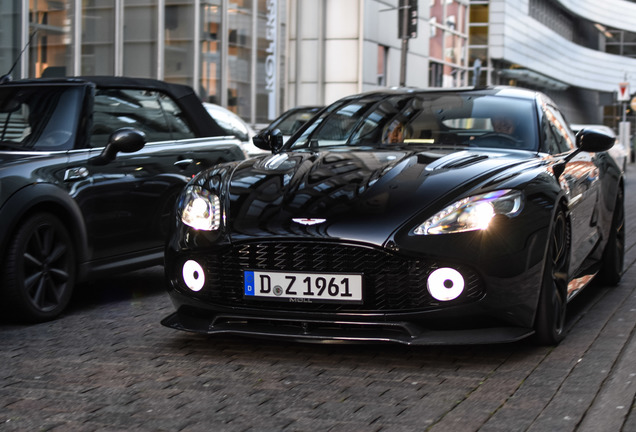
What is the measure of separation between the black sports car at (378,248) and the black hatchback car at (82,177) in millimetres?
1089

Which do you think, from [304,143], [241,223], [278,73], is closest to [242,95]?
[278,73]

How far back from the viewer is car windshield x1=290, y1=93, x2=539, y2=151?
5777 mm

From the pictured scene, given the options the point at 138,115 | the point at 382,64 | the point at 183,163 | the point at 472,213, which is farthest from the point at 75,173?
the point at 382,64

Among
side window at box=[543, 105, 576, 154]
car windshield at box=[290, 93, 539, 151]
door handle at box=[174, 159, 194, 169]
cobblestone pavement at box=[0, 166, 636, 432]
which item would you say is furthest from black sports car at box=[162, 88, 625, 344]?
door handle at box=[174, 159, 194, 169]

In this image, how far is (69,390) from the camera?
4.26 m

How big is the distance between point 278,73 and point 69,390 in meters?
22.4

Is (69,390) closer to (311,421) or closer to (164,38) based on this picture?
(311,421)

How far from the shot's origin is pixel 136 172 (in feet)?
21.8

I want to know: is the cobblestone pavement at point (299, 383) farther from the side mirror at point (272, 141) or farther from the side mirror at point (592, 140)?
the side mirror at point (272, 141)

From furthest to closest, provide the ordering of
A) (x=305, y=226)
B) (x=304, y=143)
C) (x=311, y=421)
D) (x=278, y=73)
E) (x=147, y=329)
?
(x=278, y=73), (x=304, y=143), (x=147, y=329), (x=305, y=226), (x=311, y=421)

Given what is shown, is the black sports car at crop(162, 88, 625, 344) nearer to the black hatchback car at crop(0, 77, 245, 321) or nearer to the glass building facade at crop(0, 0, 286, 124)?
the black hatchback car at crop(0, 77, 245, 321)

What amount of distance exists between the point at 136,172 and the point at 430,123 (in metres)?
1.97

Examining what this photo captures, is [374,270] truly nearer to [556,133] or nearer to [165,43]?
[556,133]

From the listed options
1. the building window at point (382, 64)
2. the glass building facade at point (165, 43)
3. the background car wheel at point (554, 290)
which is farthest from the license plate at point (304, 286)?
the building window at point (382, 64)
